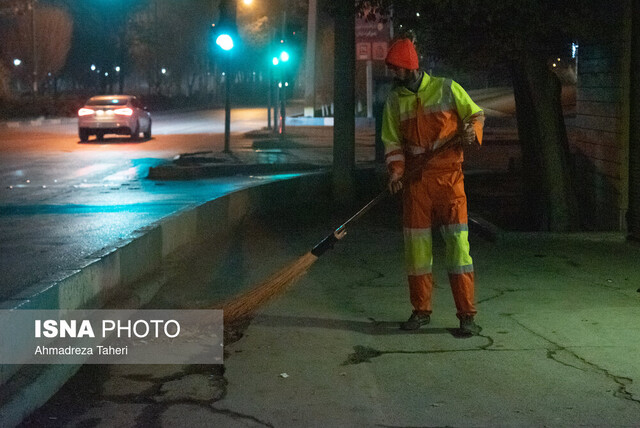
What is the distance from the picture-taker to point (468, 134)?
259 inches

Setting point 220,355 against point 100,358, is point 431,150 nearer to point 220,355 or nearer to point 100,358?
point 220,355

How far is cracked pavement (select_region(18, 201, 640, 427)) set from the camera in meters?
5.13

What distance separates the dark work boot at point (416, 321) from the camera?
6.90 metres

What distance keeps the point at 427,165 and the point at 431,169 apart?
42 millimetres

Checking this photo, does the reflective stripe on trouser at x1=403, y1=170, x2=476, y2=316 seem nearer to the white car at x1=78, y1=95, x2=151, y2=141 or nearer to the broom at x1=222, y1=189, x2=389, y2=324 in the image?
the broom at x1=222, y1=189, x2=389, y2=324

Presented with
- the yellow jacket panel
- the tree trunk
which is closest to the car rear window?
the tree trunk

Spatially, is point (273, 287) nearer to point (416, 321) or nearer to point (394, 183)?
point (416, 321)

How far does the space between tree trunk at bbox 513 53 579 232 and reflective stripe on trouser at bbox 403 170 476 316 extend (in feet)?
15.9

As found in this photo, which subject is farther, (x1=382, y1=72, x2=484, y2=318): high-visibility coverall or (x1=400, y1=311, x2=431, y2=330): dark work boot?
(x1=400, y1=311, x2=431, y2=330): dark work boot

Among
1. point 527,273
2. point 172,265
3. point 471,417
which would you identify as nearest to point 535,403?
point 471,417

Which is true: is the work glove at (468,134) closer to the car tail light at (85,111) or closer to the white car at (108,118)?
the white car at (108,118)

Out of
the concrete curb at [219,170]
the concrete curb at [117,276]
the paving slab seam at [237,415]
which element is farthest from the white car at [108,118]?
the paving slab seam at [237,415]

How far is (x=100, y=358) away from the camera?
6.35 m

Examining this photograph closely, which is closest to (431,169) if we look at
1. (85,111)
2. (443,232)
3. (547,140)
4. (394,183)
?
(394,183)
